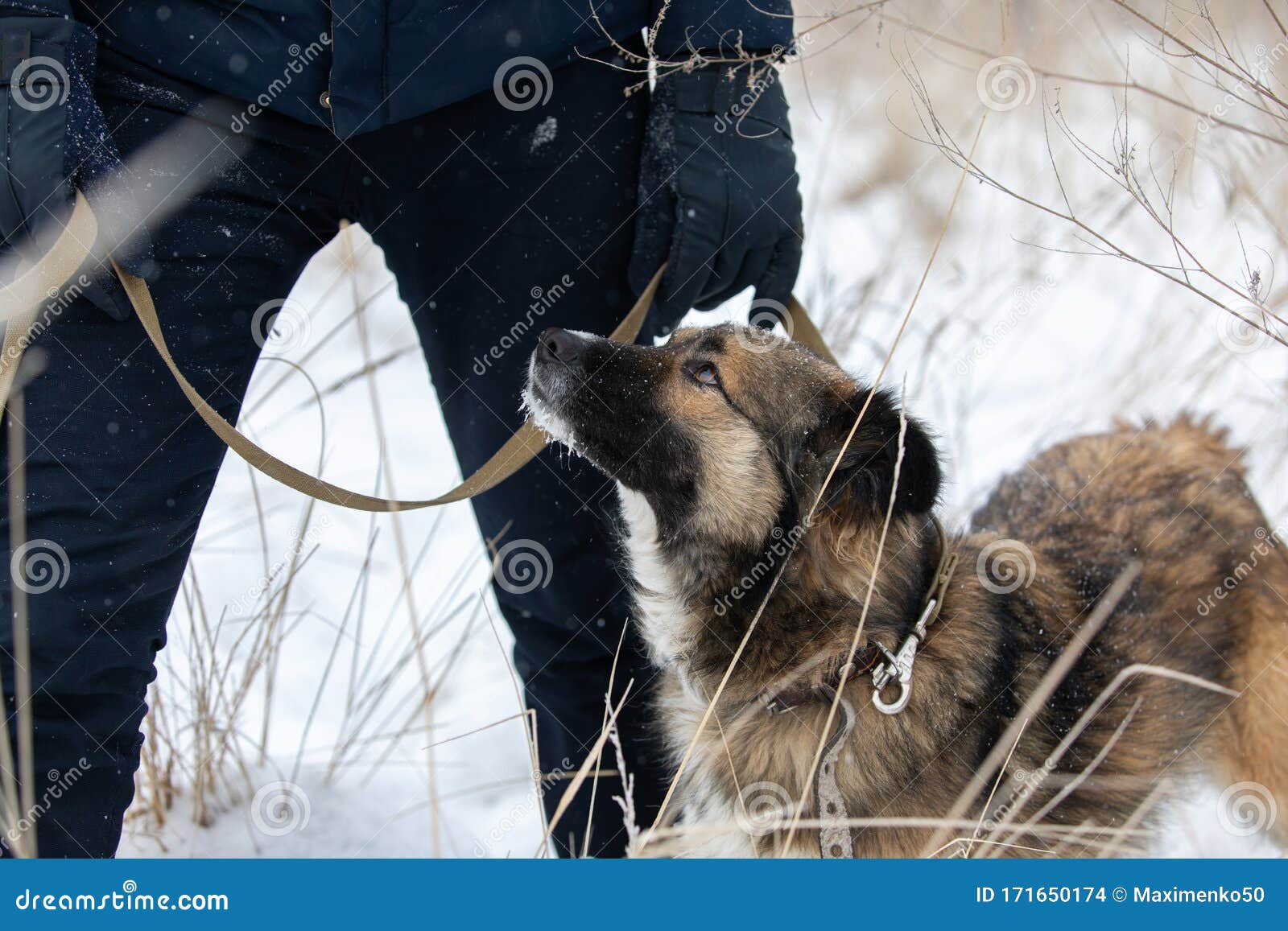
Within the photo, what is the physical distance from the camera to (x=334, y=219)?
2.08 m

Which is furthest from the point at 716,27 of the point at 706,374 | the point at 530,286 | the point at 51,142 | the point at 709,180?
the point at 51,142

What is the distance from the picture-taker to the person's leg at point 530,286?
7.01ft

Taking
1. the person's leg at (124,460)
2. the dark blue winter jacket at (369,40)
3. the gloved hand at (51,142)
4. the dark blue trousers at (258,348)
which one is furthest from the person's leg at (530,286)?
the gloved hand at (51,142)

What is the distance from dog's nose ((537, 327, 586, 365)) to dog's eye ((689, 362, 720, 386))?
1.19ft

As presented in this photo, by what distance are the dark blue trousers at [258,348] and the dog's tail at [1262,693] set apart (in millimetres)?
1850

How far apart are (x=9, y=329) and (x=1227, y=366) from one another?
454 cm

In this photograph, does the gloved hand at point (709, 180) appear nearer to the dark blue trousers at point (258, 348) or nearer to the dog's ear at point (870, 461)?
the dark blue trousers at point (258, 348)

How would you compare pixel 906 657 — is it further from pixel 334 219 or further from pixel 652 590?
pixel 334 219

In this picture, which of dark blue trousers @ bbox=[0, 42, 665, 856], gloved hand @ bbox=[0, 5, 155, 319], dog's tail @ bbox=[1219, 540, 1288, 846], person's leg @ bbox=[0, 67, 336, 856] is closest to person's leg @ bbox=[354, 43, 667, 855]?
dark blue trousers @ bbox=[0, 42, 665, 856]

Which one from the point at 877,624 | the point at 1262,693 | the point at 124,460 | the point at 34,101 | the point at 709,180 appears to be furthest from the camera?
the point at 1262,693

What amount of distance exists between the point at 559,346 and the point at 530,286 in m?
0.16

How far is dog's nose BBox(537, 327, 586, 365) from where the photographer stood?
225 cm

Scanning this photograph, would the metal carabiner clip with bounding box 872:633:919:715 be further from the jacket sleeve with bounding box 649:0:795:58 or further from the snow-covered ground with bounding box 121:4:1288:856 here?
the jacket sleeve with bounding box 649:0:795:58

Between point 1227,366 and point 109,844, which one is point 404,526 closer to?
point 109,844
